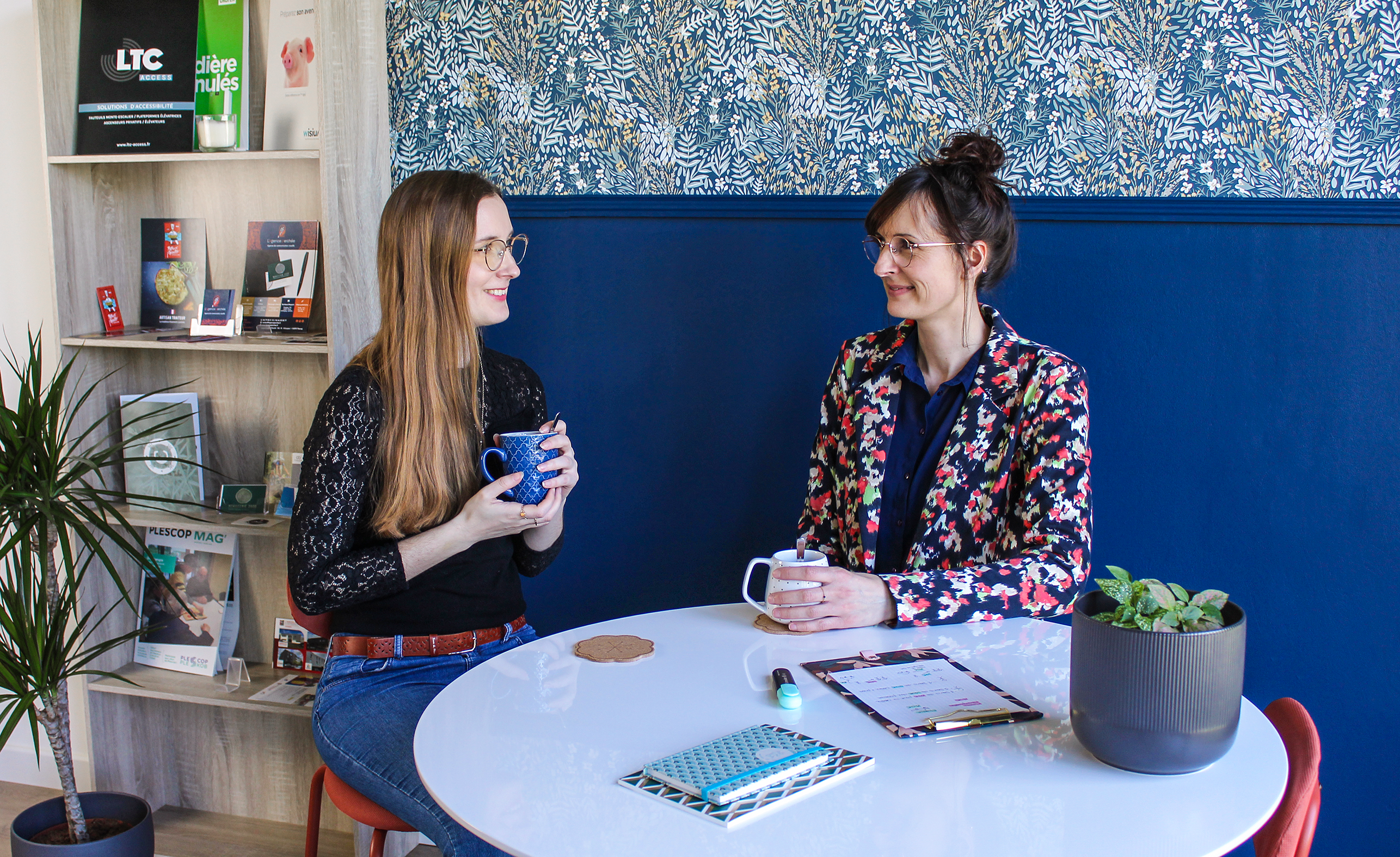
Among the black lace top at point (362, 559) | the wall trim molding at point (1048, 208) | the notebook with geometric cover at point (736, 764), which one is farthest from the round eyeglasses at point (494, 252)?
the notebook with geometric cover at point (736, 764)

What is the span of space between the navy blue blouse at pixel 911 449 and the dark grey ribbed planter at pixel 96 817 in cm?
178

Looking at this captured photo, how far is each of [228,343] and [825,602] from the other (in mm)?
1678

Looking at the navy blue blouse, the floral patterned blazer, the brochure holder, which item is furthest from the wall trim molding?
the brochure holder

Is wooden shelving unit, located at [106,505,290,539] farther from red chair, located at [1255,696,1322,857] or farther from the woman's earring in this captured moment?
red chair, located at [1255,696,1322,857]

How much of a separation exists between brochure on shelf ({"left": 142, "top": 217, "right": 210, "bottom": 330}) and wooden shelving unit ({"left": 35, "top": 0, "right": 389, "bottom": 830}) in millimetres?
28

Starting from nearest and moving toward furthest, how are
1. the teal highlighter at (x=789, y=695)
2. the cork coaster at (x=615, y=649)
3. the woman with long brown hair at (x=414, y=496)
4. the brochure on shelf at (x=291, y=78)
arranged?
the teal highlighter at (x=789, y=695)
the cork coaster at (x=615, y=649)
the woman with long brown hair at (x=414, y=496)
the brochure on shelf at (x=291, y=78)

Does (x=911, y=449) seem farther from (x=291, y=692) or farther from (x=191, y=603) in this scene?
(x=191, y=603)

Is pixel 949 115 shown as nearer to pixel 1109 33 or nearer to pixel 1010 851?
pixel 1109 33

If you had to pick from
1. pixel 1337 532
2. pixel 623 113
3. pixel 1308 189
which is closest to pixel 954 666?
pixel 1337 532

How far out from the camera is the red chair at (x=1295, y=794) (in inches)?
41.3

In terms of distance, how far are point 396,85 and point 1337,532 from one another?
2456mm

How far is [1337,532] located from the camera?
2031 mm

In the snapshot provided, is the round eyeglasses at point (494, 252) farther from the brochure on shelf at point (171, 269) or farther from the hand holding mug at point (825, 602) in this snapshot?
the brochure on shelf at point (171, 269)

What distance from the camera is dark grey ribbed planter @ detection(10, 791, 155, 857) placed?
2.07 metres
